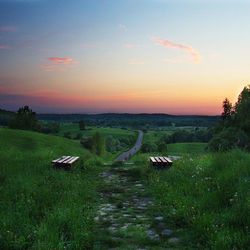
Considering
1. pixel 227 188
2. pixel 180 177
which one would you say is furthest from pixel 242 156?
pixel 227 188

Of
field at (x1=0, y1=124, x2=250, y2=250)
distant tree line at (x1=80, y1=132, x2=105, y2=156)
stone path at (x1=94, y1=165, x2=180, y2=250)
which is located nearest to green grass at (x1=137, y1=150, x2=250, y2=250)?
field at (x1=0, y1=124, x2=250, y2=250)

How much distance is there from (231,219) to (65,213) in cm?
366

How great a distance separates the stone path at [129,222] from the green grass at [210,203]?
1.07 feet

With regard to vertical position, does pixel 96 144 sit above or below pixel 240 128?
below

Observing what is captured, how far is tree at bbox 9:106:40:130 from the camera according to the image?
94.8m

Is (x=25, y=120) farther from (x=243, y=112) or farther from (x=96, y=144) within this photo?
(x=243, y=112)

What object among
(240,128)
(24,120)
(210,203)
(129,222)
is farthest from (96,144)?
(129,222)

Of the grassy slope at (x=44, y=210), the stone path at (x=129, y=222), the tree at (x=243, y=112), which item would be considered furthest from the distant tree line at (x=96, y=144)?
the stone path at (x=129, y=222)

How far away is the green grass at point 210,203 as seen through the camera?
23.3 ft

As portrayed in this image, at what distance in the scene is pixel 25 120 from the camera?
96.8 m

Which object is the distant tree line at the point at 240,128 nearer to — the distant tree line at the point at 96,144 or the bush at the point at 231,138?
the bush at the point at 231,138

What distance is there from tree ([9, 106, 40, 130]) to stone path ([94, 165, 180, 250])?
279 ft

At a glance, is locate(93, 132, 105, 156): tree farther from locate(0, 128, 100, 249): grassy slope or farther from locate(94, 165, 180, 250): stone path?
locate(94, 165, 180, 250): stone path

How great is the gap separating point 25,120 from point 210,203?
9201 centimetres
